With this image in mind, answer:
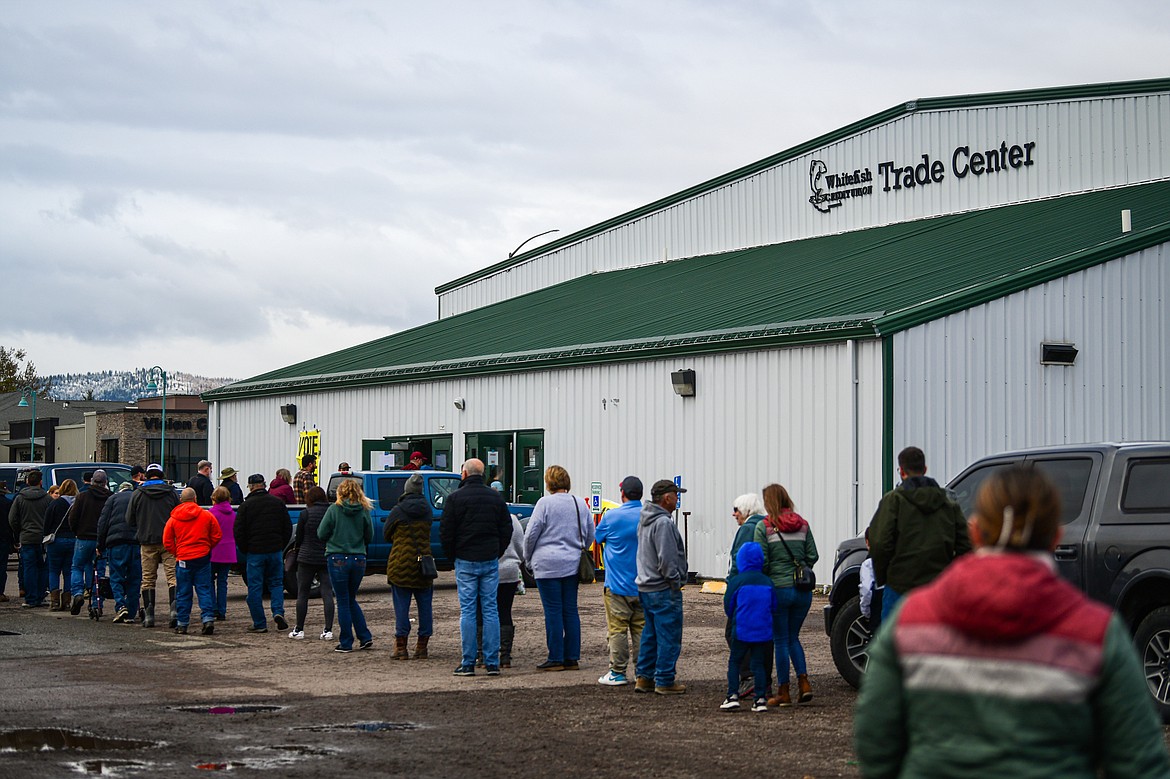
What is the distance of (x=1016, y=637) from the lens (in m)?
3.45

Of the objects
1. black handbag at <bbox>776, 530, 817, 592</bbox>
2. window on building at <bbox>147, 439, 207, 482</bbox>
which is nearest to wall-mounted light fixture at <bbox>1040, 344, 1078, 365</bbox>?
black handbag at <bbox>776, 530, 817, 592</bbox>

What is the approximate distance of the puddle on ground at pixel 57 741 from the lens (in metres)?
9.12

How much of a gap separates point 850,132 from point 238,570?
17913mm

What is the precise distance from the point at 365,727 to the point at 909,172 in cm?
2358

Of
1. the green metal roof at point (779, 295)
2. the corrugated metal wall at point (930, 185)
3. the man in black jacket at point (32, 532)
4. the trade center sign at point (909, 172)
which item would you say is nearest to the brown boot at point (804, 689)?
the green metal roof at point (779, 295)

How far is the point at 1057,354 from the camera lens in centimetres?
2091

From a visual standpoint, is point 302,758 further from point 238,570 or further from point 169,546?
point 238,570

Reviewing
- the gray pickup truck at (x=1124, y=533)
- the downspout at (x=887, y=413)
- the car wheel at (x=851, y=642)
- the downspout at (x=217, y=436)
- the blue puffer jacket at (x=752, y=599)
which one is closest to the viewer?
the gray pickup truck at (x=1124, y=533)

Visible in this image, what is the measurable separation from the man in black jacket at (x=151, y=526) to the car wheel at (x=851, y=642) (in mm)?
8748

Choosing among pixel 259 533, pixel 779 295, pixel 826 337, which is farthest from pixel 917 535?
pixel 779 295

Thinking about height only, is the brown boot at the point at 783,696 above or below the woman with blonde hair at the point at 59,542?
below

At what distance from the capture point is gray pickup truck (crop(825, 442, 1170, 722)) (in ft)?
32.8

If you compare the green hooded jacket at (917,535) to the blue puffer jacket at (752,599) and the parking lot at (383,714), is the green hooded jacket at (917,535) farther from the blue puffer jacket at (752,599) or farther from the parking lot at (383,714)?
the parking lot at (383,714)

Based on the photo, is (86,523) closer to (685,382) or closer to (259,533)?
(259,533)
